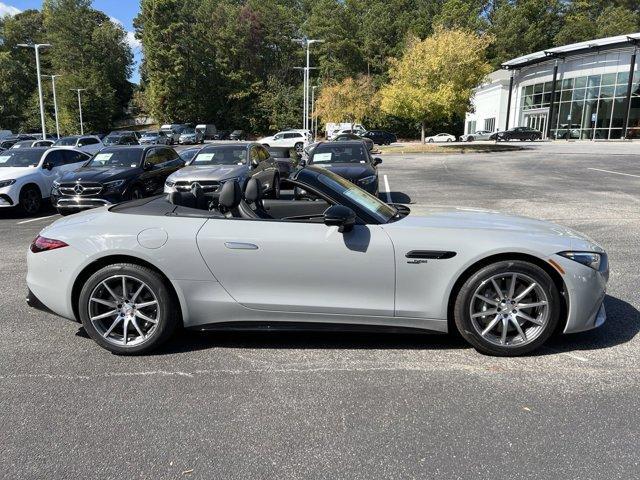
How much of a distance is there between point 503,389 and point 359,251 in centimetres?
133

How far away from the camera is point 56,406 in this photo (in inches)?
125

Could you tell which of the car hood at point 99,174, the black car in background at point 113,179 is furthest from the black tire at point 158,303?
the car hood at point 99,174

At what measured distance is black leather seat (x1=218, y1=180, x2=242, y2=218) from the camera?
3838mm

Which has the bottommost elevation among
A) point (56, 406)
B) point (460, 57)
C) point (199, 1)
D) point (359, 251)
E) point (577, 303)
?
point (56, 406)

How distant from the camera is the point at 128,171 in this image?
11305 millimetres

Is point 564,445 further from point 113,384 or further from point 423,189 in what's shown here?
point 423,189

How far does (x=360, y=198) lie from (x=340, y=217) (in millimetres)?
644

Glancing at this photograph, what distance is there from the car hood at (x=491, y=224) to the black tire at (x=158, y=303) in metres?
1.75

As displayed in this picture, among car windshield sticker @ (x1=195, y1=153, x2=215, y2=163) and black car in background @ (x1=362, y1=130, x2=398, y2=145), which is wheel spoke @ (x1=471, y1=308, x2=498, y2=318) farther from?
black car in background @ (x1=362, y1=130, x2=398, y2=145)

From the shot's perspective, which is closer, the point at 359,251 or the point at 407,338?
the point at 359,251

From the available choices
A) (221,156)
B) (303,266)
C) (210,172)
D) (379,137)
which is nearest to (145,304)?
(303,266)

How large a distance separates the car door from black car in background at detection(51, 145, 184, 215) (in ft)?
24.8

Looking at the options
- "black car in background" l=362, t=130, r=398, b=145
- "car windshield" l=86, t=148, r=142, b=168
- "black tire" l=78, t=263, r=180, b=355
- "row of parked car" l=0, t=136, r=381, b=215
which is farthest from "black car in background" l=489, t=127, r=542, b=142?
"black tire" l=78, t=263, r=180, b=355

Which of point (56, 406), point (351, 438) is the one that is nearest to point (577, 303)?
point (351, 438)
